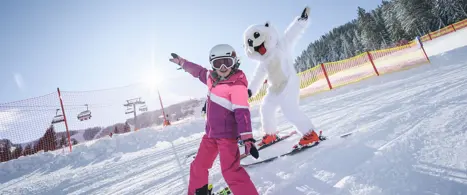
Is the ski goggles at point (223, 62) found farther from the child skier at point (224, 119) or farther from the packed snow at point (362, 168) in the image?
the packed snow at point (362, 168)

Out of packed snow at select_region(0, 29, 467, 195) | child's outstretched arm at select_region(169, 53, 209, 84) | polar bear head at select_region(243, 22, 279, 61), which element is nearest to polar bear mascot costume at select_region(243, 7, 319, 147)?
polar bear head at select_region(243, 22, 279, 61)

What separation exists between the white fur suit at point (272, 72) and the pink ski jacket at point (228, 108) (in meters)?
1.24

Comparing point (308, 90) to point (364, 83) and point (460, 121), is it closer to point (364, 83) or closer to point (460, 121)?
point (364, 83)

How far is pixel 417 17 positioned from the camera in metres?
41.5

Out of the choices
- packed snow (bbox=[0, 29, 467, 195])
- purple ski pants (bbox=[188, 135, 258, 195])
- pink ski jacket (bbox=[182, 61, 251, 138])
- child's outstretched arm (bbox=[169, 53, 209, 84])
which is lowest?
packed snow (bbox=[0, 29, 467, 195])

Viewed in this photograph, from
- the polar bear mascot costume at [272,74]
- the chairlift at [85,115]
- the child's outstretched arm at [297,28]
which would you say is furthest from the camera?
the chairlift at [85,115]

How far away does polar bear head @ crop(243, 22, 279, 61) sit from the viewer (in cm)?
350

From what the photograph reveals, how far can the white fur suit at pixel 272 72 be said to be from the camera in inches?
130

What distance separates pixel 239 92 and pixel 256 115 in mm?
8492

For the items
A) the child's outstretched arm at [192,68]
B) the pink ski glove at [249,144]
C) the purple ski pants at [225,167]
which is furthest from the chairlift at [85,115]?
the pink ski glove at [249,144]

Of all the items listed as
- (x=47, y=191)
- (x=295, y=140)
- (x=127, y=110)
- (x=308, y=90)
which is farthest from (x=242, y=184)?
(x=127, y=110)

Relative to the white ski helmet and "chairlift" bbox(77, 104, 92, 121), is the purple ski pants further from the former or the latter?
"chairlift" bbox(77, 104, 92, 121)

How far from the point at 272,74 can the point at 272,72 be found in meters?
0.03

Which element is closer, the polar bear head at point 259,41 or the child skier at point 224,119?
the child skier at point 224,119
